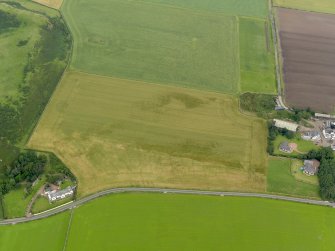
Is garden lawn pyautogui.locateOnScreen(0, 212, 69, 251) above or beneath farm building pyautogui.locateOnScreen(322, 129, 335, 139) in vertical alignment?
beneath

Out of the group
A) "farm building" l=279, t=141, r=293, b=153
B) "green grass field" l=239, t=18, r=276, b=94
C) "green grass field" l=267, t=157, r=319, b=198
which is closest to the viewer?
"green grass field" l=267, t=157, r=319, b=198

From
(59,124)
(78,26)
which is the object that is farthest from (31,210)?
(78,26)

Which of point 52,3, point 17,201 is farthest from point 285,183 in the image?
point 52,3

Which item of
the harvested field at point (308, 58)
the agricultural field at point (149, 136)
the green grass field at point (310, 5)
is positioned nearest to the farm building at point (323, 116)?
the harvested field at point (308, 58)

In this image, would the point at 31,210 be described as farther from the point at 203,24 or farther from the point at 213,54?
the point at 203,24

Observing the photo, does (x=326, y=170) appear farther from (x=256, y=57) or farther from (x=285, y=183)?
(x=256, y=57)

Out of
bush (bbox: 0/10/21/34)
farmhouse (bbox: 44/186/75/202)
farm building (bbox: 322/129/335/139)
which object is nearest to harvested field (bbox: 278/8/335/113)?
farm building (bbox: 322/129/335/139)

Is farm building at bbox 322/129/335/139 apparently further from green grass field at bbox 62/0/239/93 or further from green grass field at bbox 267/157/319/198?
green grass field at bbox 62/0/239/93

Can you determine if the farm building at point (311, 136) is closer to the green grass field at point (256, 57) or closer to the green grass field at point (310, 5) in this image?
the green grass field at point (256, 57)
